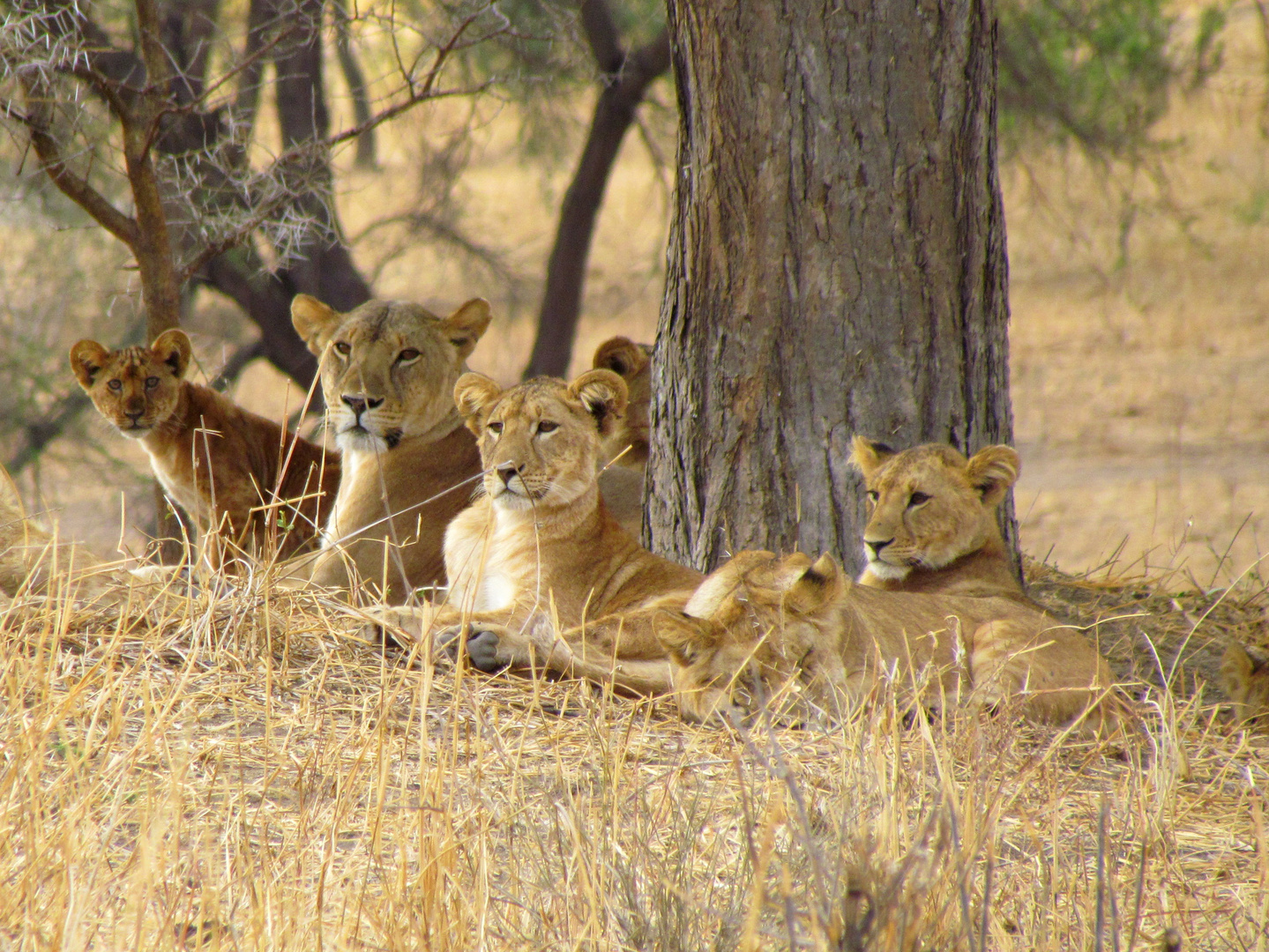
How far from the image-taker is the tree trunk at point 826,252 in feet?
15.0

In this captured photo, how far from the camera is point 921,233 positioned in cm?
461

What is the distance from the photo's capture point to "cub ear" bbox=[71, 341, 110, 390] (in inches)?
226

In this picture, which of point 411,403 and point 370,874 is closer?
point 370,874

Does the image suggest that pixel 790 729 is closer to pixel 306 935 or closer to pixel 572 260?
pixel 306 935

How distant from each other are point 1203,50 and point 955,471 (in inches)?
259

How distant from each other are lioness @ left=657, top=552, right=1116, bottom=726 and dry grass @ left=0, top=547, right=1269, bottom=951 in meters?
0.14

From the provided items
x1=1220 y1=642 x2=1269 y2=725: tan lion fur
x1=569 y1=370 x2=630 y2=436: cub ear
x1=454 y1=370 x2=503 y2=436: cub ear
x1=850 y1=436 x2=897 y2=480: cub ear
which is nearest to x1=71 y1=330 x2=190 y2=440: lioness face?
x1=454 y1=370 x2=503 y2=436: cub ear

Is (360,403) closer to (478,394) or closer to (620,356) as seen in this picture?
(620,356)

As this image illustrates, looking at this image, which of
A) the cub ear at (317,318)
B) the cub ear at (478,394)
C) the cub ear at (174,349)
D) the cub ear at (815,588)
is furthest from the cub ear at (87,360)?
the cub ear at (815,588)

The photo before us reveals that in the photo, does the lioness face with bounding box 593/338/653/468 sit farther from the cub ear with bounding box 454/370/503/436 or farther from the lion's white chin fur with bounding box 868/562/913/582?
the lion's white chin fur with bounding box 868/562/913/582

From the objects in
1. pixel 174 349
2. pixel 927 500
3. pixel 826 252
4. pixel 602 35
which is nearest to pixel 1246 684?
pixel 927 500

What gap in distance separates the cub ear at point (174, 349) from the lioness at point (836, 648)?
9.27 feet

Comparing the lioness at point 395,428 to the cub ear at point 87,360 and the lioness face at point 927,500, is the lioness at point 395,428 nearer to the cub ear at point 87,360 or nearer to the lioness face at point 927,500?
the cub ear at point 87,360

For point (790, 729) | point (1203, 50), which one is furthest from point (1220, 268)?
point (790, 729)
